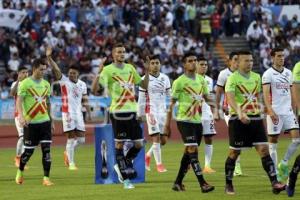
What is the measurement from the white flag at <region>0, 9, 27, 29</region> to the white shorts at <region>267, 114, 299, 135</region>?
22.9m

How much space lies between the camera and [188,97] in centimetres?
1620

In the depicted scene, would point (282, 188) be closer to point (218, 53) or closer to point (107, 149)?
point (107, 149)

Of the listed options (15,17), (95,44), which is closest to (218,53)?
(95,44)

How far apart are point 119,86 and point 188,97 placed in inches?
51.7

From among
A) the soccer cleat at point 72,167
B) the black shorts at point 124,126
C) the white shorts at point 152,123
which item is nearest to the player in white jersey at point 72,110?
the soccer cleat at point 72,167

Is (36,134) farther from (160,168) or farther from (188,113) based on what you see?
(160,168)

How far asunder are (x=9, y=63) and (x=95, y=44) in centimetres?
411

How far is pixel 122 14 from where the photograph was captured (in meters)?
42.8

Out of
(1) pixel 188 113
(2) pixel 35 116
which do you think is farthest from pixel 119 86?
(2) pixel 35 116

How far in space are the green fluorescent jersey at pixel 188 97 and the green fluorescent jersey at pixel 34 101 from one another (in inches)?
110

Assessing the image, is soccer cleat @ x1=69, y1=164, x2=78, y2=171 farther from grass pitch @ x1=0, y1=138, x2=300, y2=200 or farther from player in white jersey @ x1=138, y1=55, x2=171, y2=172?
player in white jersey @ x1=138, y1=55, x2=171, y2=172

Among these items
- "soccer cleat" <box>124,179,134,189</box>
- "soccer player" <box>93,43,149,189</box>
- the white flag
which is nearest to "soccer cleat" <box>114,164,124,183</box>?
"soccer player" <box>93,43,149,189</box>

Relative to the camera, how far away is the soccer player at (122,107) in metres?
16.6

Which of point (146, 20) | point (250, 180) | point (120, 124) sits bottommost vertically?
point (250, 180)
